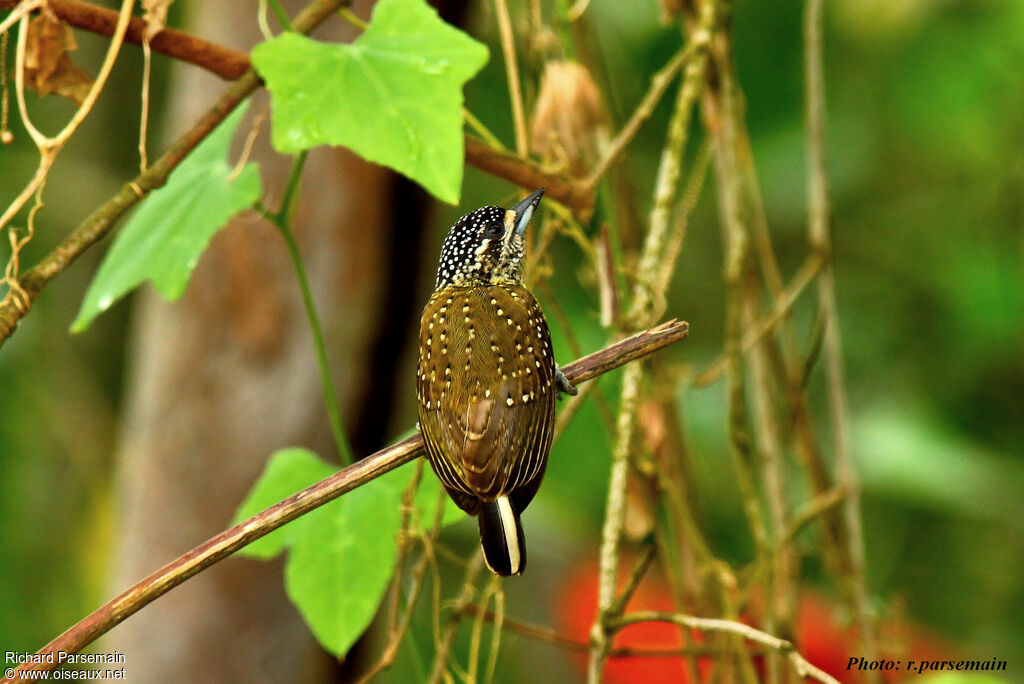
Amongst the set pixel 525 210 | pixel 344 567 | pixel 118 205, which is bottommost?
pixel 344 567

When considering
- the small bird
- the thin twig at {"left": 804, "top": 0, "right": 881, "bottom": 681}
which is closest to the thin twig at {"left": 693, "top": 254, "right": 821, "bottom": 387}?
the thin twig at {"left": 804, "top": 0, "right": 881, "bottom": 681}

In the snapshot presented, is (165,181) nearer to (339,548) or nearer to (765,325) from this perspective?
(339,548)

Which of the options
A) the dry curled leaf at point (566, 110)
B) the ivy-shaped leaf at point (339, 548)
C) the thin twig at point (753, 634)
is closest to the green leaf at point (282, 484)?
the ivy-shaped leaf at point (339, 548)

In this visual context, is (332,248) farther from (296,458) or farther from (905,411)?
(905,411)

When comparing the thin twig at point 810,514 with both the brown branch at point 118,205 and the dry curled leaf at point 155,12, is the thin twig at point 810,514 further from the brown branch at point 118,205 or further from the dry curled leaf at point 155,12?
the dry curled leaf at point 155,12

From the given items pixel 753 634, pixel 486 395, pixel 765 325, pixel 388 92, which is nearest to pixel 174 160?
pixel 388 92

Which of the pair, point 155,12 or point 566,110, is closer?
point 155,12
